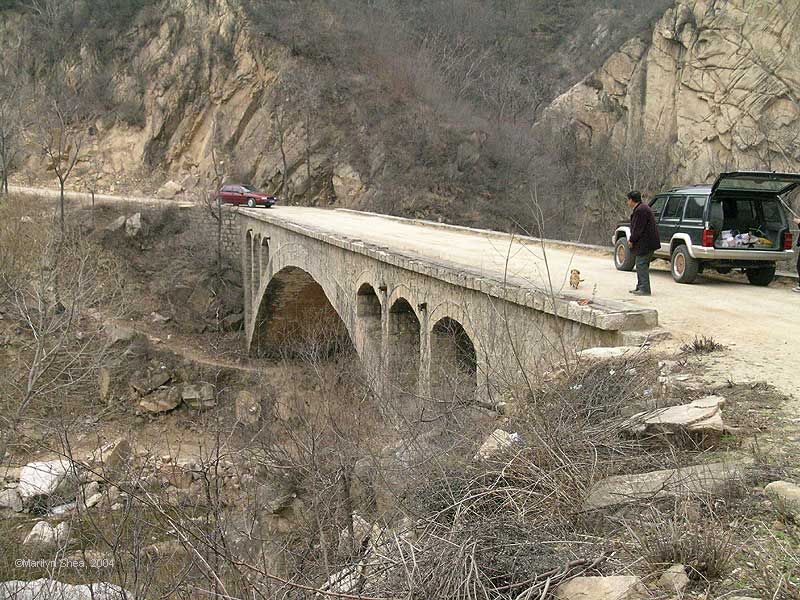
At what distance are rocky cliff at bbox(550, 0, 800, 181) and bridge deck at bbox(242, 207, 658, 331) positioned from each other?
58.2 ft

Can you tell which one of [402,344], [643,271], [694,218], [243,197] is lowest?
[402,344]

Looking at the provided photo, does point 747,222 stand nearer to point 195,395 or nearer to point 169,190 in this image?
point 195,395

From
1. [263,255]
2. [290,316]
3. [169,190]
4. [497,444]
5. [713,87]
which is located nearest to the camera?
[497,444]

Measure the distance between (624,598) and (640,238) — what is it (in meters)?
7.83

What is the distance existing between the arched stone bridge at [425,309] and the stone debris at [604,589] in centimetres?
199

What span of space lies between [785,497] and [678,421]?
1124 millimetres

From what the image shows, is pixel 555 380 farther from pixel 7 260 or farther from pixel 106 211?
pixel 106 211

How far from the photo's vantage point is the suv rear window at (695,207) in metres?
11.7

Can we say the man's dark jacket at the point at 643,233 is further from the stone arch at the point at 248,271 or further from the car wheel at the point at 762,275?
the stone arch at the point at 248,271

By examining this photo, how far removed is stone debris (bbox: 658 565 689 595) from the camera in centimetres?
345

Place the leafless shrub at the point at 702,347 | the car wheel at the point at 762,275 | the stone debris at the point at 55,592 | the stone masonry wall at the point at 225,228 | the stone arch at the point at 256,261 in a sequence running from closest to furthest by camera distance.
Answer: the stone debris at the point at 55,592 < the leafless shrub at the point at 702,347 < the car wheel at the point at 762,275 < the stone arch at the point at 256,261 < the stone masonry wall at the point at 225,228

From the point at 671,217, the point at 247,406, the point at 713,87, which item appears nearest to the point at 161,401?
the point at 247,406

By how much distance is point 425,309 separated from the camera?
41.9 ft

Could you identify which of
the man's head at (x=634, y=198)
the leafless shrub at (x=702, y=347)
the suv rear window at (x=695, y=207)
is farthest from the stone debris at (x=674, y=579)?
the suv rear window at (x=695, y=207)
